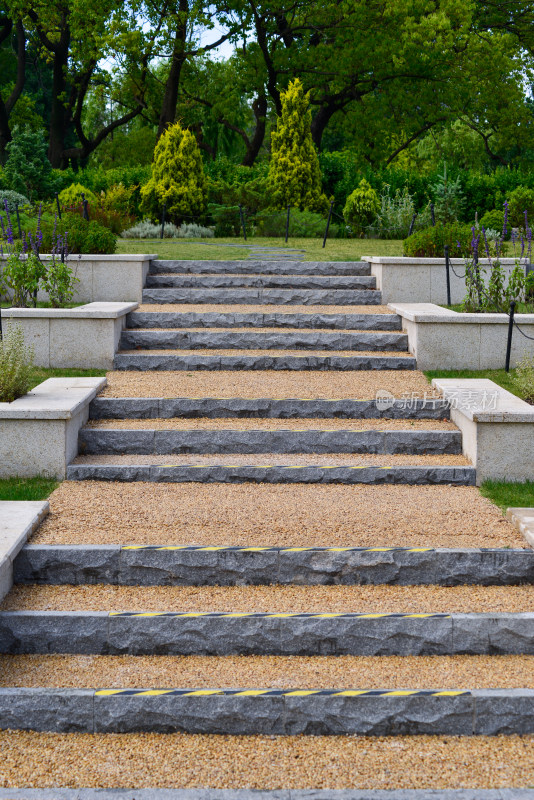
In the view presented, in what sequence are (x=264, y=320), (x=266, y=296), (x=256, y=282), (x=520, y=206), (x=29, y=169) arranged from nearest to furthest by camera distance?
(x=264, y=320), (x=266, y=296), (x=256, y=282), (x=520, y=206), (x=29, y=169)

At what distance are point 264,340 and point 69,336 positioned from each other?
211 centimetres

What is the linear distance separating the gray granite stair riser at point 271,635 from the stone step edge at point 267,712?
0.49 meters

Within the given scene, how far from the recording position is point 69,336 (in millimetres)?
8383

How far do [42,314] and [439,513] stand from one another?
4.70m

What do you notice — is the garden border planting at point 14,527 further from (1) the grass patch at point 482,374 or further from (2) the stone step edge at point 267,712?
(1) the grass patch at point 482,374

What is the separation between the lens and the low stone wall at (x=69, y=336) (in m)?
8.30

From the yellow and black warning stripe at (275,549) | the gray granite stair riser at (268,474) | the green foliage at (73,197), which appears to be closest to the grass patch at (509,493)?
the gray granite stair riser at (268,474)

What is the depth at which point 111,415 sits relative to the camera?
722 cm

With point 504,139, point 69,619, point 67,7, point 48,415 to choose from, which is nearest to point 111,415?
point 48,415

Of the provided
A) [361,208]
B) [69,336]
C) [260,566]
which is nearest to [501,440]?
[260,566]

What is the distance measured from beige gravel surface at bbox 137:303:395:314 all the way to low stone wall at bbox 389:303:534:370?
1.46 m

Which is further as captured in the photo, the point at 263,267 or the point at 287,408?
the point at 263,267

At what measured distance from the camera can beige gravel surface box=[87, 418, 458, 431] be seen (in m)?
6.93

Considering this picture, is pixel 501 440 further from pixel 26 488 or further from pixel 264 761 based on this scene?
pixel 26 488
